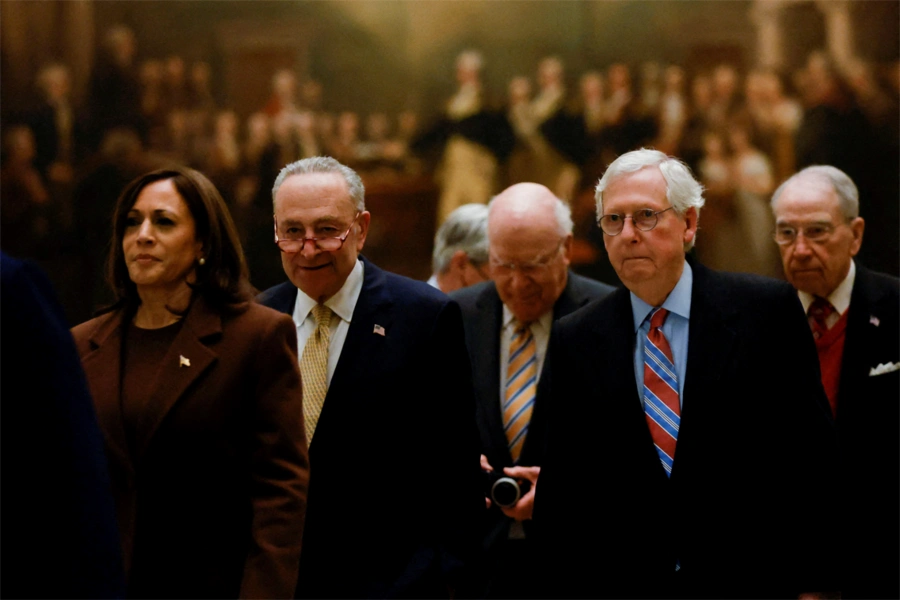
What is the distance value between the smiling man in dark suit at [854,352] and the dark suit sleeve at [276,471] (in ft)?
7.39

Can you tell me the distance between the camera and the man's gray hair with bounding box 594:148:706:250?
383cm

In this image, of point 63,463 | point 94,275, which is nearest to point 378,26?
point 94,275

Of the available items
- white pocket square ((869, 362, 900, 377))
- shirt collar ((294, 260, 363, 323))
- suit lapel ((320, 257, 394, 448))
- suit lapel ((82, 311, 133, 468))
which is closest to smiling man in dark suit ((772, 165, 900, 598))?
white pocket square ((869, 362, 900, 377))

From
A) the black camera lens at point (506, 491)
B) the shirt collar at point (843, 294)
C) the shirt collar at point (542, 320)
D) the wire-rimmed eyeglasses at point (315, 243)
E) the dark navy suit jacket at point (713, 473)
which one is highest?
the wire-rimmed eyeglasses at point (315, 243)

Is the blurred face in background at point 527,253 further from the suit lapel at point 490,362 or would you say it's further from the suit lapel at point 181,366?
the suit lapel at point 181,366

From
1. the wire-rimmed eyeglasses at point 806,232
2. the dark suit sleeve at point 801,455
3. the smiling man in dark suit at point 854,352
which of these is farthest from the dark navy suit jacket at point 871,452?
the dark suit sleeve at point 801,455

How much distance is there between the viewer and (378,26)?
13812 millimetres

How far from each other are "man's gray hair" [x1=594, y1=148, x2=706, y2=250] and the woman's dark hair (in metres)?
1.40

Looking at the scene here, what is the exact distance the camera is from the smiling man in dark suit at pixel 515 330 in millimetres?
4781

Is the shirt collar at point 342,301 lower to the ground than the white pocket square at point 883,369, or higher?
higher

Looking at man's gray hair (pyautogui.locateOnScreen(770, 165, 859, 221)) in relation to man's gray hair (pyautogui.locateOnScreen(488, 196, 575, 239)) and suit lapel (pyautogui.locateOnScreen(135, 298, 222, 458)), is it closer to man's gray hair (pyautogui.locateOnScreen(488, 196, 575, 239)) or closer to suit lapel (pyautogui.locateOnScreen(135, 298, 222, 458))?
man's gray hair (pyautogui.locateOnScreen(488, 196, 575, 239))

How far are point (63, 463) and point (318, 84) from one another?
1214 cm

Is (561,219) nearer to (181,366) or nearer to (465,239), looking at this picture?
(465,239)

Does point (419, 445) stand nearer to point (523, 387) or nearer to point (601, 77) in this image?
point (523, 387)
